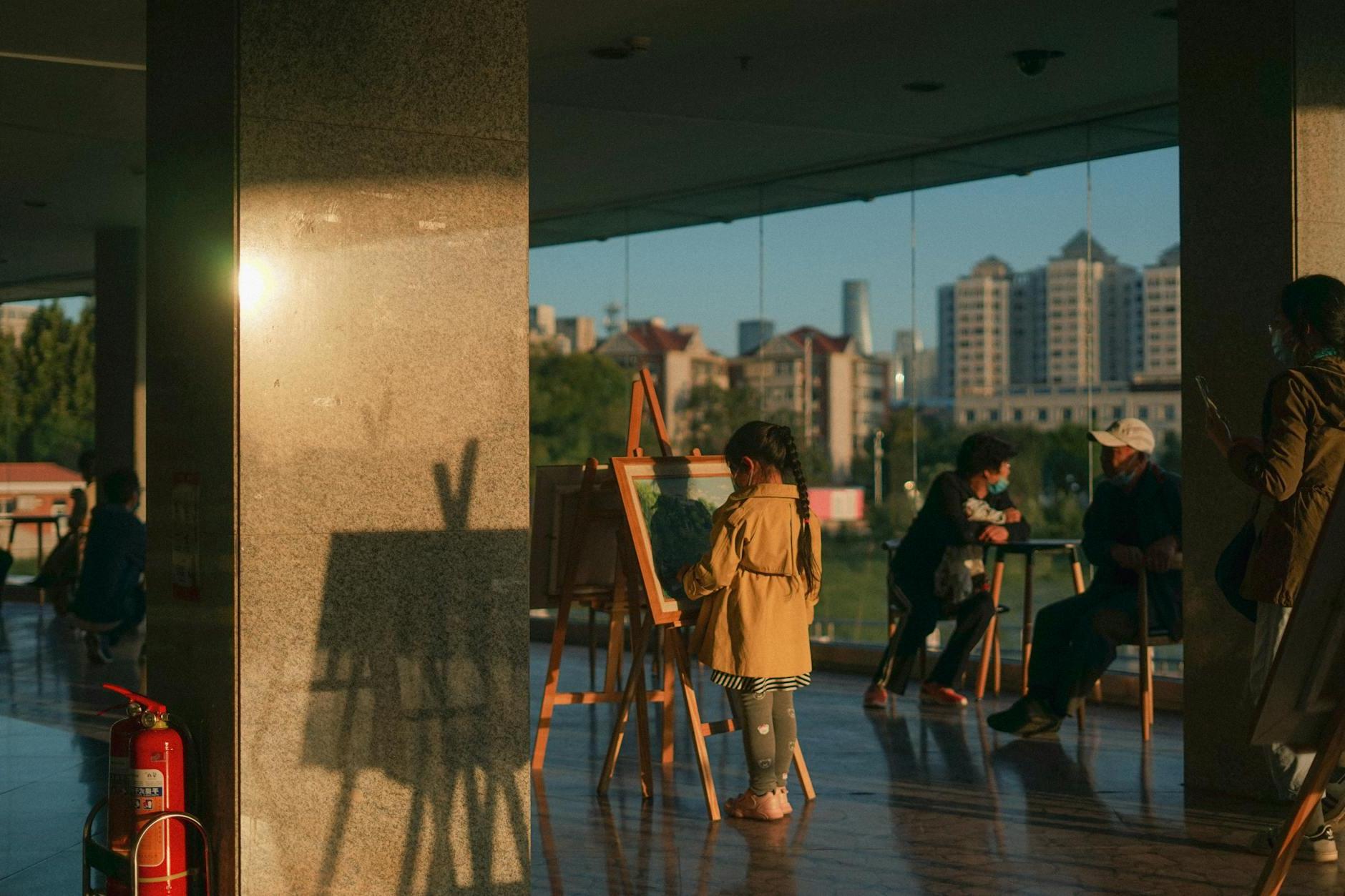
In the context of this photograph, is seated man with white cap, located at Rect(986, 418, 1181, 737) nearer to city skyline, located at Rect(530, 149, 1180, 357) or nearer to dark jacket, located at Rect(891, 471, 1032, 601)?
dark jacket, located at Rect(891, 471, 1032, 601)

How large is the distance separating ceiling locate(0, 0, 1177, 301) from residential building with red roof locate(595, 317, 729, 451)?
2.84 ft

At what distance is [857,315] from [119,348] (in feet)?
23.2

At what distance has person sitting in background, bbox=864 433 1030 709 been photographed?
802 cm

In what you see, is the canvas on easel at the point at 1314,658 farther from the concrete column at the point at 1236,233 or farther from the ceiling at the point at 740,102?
the ceiling at the point at 740,102

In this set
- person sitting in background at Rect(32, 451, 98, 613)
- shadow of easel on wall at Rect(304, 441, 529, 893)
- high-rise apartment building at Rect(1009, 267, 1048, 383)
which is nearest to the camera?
shadow of easel on wall at Rect(304, 441, 529, 893)

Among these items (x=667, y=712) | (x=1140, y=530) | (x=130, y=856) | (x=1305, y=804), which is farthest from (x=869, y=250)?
(x=130, y=856)

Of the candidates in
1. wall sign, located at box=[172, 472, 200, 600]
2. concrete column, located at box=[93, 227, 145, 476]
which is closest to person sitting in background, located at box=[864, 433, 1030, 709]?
wall sign, located at box=[172, 472, 200, 600]

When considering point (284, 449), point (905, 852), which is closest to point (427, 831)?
A: point (284, 449)

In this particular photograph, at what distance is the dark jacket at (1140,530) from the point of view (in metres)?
7.21

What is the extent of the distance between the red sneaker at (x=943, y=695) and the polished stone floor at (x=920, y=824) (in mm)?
667

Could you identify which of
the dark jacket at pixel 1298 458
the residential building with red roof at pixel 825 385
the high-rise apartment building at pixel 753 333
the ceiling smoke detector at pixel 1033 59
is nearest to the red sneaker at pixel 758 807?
the dark jacket at pixel 1298 458

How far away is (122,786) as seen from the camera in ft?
12.5

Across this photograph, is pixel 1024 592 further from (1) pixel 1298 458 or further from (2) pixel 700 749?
(1) pixel 1298 458

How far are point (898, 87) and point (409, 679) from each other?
5.42 meters
